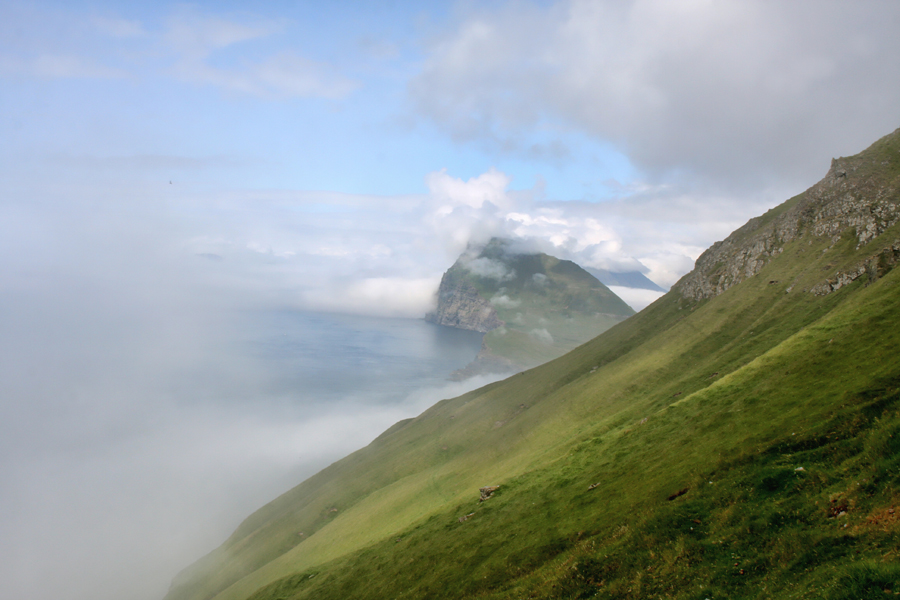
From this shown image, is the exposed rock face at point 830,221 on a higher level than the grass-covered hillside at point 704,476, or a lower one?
higher

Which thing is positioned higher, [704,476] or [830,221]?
[830,221]

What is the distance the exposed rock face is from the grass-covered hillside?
2.59 ft

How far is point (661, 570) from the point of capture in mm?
24703

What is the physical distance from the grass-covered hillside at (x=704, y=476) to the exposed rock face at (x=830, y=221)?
790mm

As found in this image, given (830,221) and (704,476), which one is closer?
(704,476)

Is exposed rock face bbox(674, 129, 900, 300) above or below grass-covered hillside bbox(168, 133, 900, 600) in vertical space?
above

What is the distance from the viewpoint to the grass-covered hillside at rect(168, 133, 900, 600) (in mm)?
22078

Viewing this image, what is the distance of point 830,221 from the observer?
101 m

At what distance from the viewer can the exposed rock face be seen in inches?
3376

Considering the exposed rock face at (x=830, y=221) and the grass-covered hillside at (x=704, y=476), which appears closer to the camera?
the grass-covered hillside at (x=704, y=476)

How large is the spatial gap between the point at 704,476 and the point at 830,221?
10284 cm

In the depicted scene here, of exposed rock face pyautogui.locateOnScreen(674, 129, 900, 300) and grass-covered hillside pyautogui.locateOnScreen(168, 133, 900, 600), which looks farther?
exposed rock face pyautogui.locateOnScreen(674, 129, 900, 300)

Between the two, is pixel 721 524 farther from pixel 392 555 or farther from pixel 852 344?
pixel 392 555

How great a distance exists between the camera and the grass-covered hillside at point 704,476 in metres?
22.1
